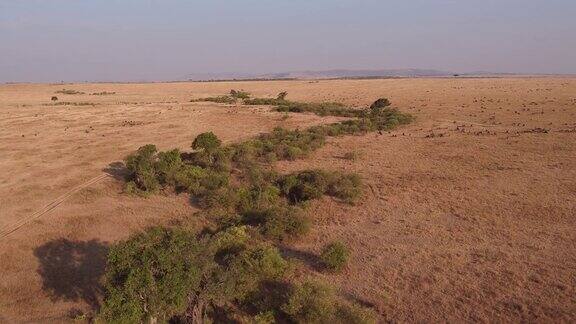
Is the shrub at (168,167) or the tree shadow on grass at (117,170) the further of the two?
the tree shadow on grass at (117,170)

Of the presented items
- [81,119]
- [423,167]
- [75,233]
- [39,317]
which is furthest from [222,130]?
[39,317]

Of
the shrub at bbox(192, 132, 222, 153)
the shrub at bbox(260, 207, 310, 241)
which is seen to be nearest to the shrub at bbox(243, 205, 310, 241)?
the shrub at bbox(260, 207, 310, 241)

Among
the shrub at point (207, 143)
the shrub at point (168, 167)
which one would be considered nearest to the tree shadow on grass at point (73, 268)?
the shrub at point (168, 167)

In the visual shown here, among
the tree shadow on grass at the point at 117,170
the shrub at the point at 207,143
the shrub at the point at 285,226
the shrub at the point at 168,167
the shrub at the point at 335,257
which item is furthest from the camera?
the shrub at the point at 207,143

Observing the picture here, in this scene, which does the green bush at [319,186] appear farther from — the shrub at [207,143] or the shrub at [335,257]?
the shrub at [207,143]

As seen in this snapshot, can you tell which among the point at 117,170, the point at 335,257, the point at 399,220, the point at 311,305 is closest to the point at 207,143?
the point at 117,170

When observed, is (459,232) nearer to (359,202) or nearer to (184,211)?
(359,202)

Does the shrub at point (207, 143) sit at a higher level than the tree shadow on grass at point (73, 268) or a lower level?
higher

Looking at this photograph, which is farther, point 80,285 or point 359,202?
point 359,202
